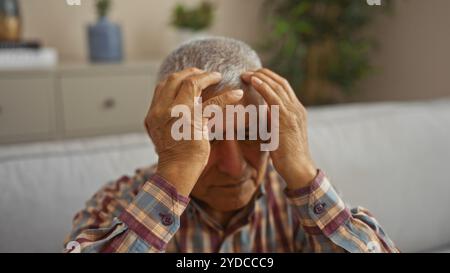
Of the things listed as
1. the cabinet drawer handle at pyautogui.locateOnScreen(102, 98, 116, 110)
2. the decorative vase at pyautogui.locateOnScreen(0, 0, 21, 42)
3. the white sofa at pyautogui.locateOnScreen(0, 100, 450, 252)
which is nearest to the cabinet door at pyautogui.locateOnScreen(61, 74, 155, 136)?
the cabinet drawer handle at pyautogui.locateOnScreen(102, 98, 116, 110)

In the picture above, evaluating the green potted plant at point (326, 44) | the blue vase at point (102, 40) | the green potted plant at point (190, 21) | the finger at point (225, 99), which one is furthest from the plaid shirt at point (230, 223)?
the green potted plant at point (190, 21)

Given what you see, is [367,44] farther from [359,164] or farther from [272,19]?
[359,164]

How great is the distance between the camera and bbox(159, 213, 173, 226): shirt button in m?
0.53

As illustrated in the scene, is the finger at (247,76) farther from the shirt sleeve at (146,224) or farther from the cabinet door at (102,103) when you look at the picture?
the cabinet door at (102,103)

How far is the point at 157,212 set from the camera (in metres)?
0.53

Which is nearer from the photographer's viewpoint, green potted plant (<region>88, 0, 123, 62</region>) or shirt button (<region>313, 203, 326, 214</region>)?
shirt button (<region>313, 203, 326, 214</region>)

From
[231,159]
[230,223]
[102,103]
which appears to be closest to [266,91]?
[231,159]

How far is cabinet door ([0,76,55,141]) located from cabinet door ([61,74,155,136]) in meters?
0.06

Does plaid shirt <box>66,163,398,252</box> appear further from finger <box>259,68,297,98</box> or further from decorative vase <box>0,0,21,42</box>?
decorative vase <box>0,0,21,42</box>

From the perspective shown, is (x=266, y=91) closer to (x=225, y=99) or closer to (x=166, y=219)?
(x=225, y=99)

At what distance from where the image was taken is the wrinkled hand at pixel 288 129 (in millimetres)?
538

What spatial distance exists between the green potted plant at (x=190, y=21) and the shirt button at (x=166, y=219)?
1726 mm

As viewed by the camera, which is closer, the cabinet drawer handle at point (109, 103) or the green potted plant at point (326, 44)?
the green potted plant at point (326, 44)

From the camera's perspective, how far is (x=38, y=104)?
5.97 feet
